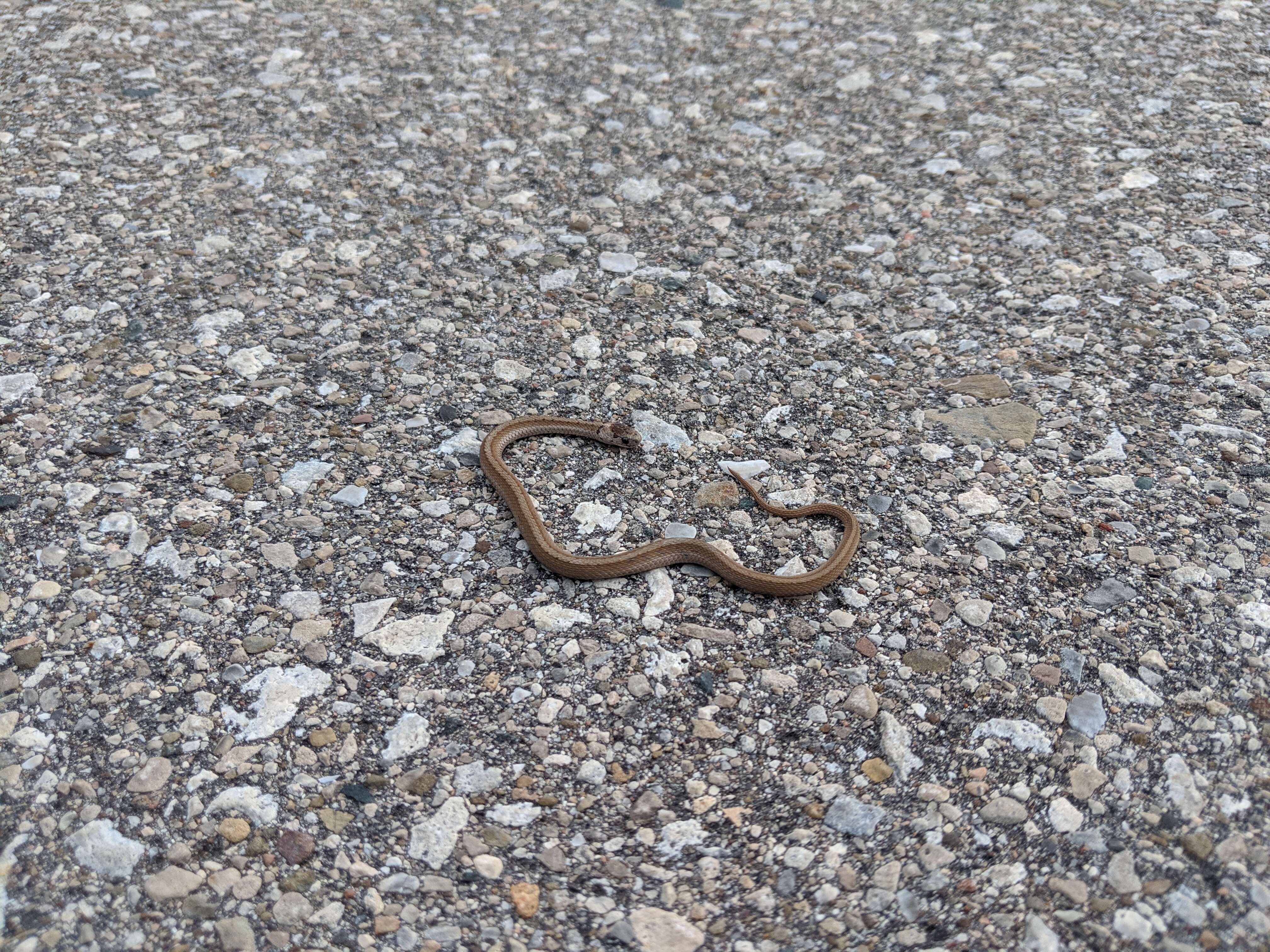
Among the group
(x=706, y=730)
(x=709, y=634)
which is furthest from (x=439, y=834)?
(x=709, y=634)

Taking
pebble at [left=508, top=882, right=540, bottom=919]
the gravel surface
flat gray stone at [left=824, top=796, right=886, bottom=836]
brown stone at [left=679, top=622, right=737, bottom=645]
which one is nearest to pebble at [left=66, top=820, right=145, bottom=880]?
the gravel surface

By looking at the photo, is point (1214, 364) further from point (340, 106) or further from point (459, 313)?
point (340, 106)

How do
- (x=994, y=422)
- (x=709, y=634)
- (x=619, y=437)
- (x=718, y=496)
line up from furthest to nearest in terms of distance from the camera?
1. (x=994, y=422)
2. (x=619, y=437)
3. (x=718, y=496)
4. (x=709, y=634)

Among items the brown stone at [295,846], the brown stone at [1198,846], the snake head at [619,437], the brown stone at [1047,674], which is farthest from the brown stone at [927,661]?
the brown stone at [295,846]

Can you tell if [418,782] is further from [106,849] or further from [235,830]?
[106,849]

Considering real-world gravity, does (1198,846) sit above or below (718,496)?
above

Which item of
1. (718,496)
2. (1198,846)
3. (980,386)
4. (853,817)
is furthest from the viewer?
(980,386)
